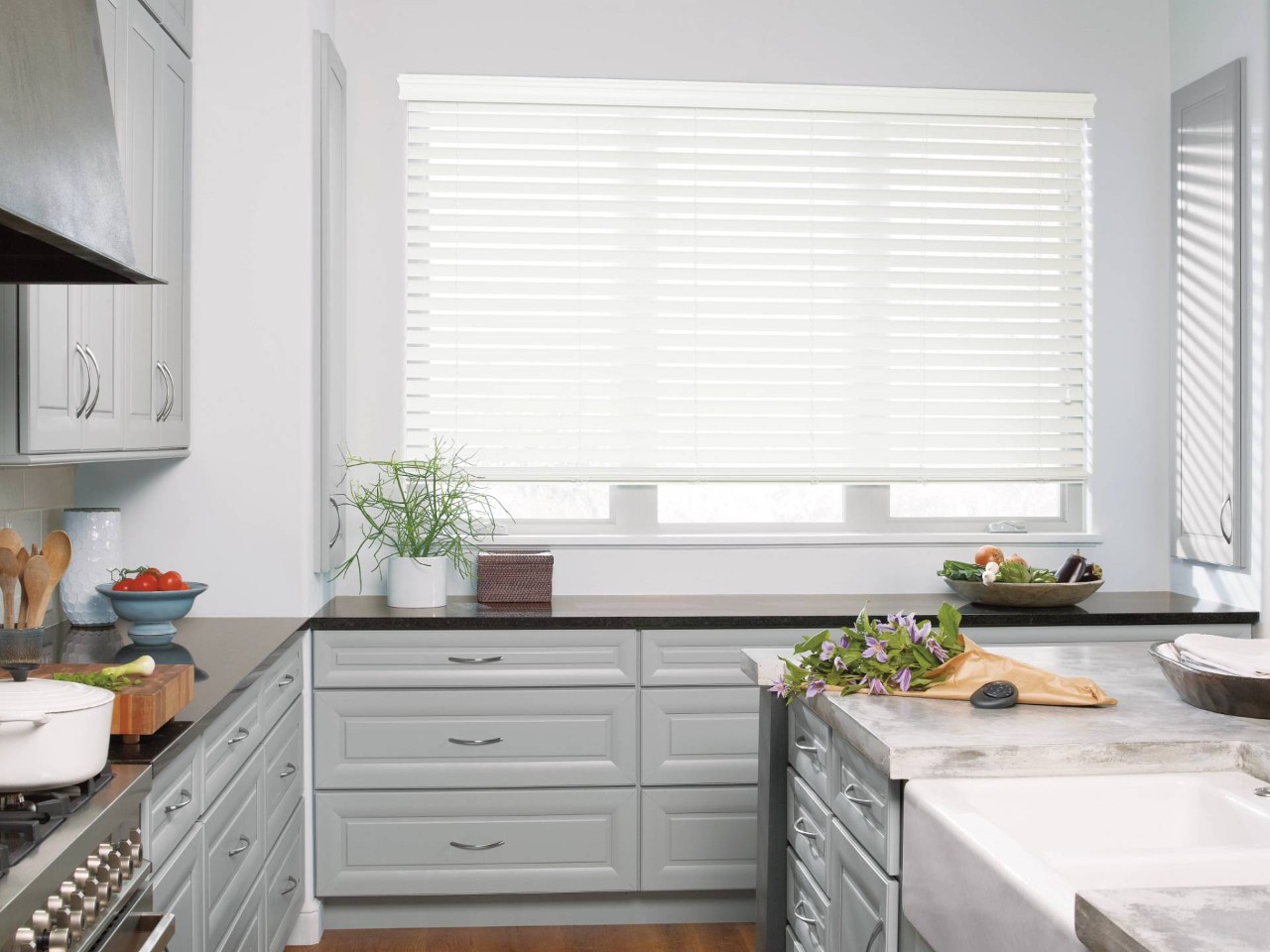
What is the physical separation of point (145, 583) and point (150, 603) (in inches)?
3.0

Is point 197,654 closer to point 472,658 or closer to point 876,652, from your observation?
point 472,658

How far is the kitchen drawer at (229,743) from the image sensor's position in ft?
6.74

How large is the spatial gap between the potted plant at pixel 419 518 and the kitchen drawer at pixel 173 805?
1.32 meters

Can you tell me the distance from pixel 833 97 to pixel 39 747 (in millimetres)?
3177

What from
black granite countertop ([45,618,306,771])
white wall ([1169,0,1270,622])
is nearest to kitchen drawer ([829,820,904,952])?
black granite countertop ([45,618,306,771])

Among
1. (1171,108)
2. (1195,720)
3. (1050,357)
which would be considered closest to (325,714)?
(1195,720)

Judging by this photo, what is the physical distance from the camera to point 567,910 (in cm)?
323

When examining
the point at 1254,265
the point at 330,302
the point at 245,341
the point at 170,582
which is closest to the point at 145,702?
the point at 170,582

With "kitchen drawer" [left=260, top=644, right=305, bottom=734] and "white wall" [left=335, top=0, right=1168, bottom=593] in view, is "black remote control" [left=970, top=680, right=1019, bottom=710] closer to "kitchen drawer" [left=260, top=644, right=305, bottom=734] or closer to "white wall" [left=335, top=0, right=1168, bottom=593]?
"kitchen drawer" [left=260, top=644, right=305, bottom=734]

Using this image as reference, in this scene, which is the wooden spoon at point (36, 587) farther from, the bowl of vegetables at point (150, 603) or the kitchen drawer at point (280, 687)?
the kitchen drawer at point (280, 687)

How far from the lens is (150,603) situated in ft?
8.36

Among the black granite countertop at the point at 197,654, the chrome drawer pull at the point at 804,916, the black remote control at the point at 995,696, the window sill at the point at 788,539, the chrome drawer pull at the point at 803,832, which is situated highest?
the window sill at the point at 788,539

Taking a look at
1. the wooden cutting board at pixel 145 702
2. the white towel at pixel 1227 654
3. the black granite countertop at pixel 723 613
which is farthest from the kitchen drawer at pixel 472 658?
the white towel at pixel 1227 654

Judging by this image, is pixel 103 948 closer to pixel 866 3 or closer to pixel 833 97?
pixel 833 97
